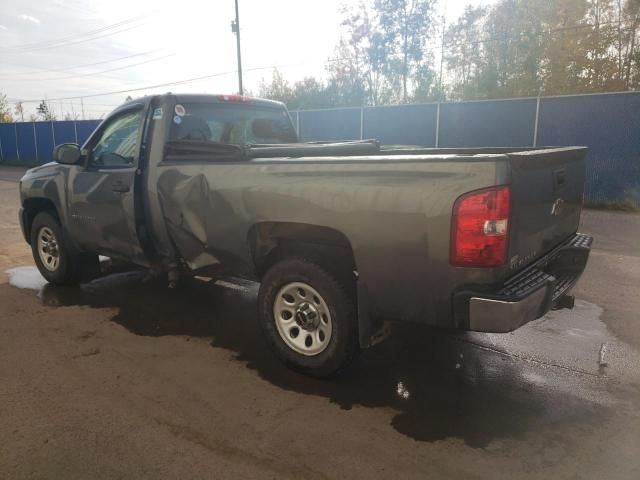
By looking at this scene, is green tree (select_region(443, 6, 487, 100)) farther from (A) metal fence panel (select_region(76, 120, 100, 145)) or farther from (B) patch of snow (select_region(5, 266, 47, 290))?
(B) patch of snow (select_region(5, 266, 47, 290))

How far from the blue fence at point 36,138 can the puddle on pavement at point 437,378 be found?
962 inches

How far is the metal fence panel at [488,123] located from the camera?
1279 centimetres

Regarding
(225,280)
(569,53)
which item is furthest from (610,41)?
(225,280)

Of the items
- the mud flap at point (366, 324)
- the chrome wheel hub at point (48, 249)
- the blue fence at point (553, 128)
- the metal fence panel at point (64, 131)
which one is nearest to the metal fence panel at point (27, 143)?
the metal fence panel at point (64, 131)

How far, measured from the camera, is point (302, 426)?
9.40 ft

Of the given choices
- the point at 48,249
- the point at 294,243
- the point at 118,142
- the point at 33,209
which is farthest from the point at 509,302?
the point at 33,209

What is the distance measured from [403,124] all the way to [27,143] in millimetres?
24150

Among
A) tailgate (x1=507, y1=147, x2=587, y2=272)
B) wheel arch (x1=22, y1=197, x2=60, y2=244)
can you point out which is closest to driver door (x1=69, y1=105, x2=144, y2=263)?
wheel arch (x1=22, y1=197, x2=60, y2=244)

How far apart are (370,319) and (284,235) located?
2.65 feet

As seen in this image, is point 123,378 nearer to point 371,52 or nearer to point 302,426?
point 302,426

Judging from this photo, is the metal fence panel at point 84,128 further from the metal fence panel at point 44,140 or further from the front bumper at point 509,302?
the front bumper at point 509,302

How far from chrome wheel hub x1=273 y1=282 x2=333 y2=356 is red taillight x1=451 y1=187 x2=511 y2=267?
3.32 feet

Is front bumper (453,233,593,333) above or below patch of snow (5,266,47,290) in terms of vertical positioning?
above

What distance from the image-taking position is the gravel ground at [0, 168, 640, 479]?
2.54 metres
